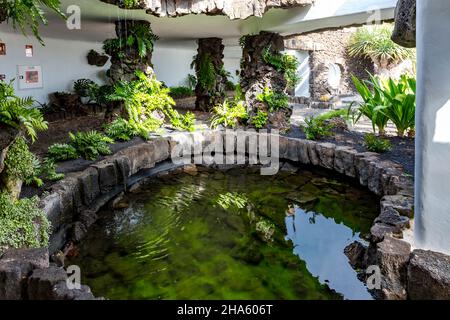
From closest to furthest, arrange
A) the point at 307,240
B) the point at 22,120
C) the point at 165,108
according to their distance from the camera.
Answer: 1. the point at 22,120
2. the point at 307,240
3. the point at 165,108

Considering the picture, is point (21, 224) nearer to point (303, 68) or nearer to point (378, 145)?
point (378, 145)

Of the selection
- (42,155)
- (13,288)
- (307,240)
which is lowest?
(307,240)

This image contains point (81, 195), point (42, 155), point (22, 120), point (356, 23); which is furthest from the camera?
point (356, 23)

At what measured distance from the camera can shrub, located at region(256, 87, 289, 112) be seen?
31.0 feet

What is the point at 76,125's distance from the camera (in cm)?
1012

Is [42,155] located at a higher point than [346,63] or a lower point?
lower

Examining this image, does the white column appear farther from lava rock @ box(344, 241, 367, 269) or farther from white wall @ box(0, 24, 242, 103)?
white wall @ box(0, 24, 242, 103)

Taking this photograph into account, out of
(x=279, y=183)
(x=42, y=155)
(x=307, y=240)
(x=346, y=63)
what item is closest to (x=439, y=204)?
(x=307, y=240)

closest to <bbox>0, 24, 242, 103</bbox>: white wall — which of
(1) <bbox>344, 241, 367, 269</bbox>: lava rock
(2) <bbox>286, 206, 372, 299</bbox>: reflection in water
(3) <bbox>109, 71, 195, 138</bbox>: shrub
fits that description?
(3) <bbox>109, 71, 195, 138</bbox>: shrub

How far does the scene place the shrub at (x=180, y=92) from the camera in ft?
56.0

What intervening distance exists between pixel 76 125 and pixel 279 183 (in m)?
6.01

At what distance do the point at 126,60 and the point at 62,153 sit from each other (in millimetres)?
3442

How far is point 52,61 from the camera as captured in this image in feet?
40.2

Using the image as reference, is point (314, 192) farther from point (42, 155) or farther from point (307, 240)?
point (42, 155)
